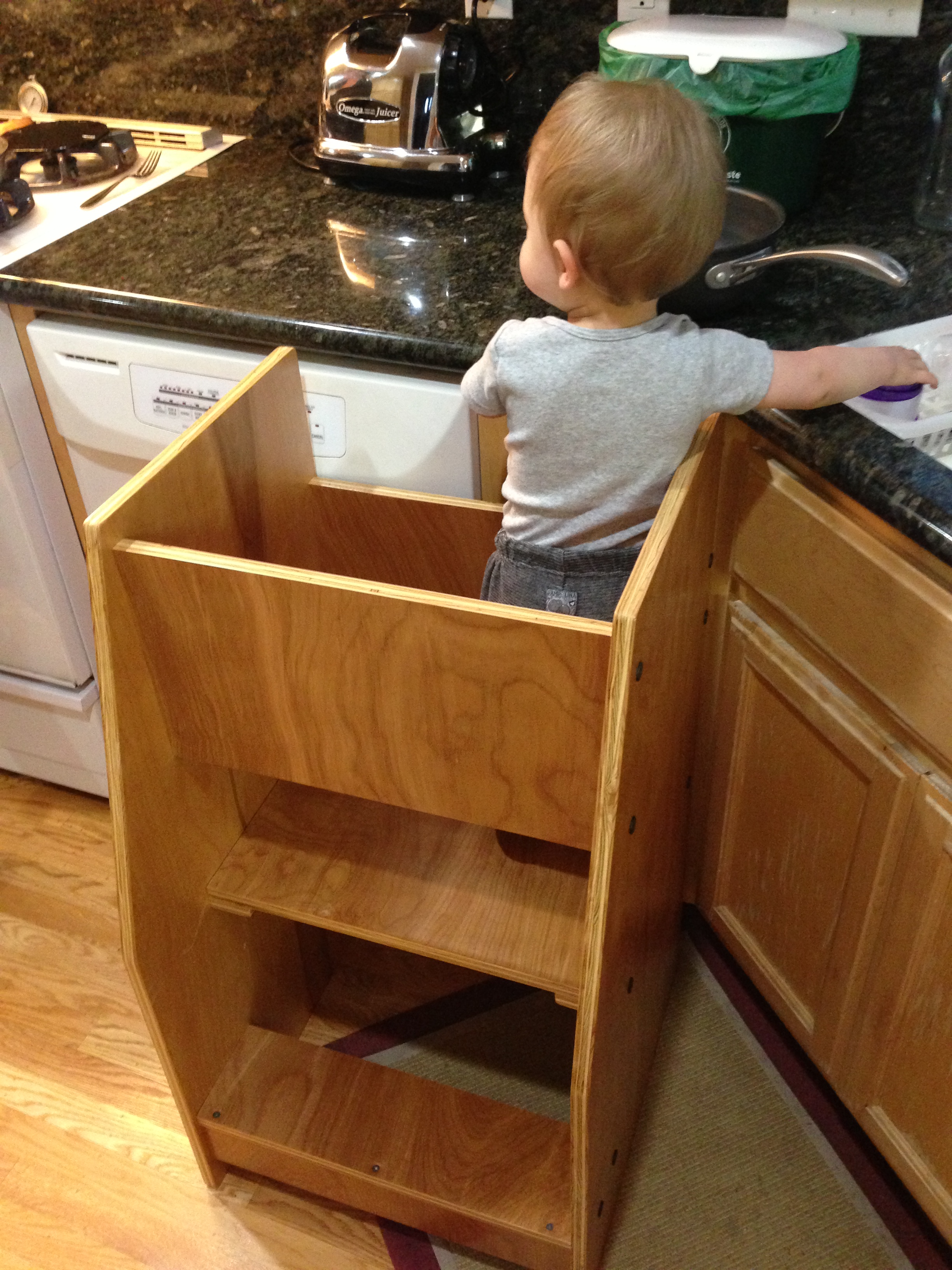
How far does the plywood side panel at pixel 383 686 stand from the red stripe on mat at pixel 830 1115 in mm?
674

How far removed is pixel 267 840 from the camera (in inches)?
47.8

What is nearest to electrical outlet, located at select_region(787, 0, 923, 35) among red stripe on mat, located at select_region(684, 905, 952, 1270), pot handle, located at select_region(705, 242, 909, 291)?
pot handle, located at select_region(705, 242, 909, 291)

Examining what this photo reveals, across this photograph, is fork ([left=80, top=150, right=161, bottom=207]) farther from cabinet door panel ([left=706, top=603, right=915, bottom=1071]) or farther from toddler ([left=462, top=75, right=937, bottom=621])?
cabinet door panel ([left=706, top=603, right=915, bottom=1071])

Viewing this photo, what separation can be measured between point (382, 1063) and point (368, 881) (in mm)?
418

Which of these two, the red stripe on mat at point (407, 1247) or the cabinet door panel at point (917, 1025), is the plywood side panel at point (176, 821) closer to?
the red stripe on mat at point (407, 1247)

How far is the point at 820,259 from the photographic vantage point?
0.96m

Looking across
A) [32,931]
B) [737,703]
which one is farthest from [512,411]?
[32,931]

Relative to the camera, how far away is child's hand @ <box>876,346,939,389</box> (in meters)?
0.92

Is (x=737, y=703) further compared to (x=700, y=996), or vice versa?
(x=700, y=996)

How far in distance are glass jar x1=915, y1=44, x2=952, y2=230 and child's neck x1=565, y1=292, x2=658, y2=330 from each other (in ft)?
1.99

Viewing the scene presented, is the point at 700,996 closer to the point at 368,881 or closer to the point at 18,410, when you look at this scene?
the point at 368,881

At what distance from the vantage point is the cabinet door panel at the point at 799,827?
102 cm

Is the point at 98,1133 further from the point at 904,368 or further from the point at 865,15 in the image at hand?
the point at 865,15

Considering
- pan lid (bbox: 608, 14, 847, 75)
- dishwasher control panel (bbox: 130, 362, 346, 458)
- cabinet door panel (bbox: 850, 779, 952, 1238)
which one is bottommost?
cabinet door panel (bbox: 850, 779, 952, 1238)
